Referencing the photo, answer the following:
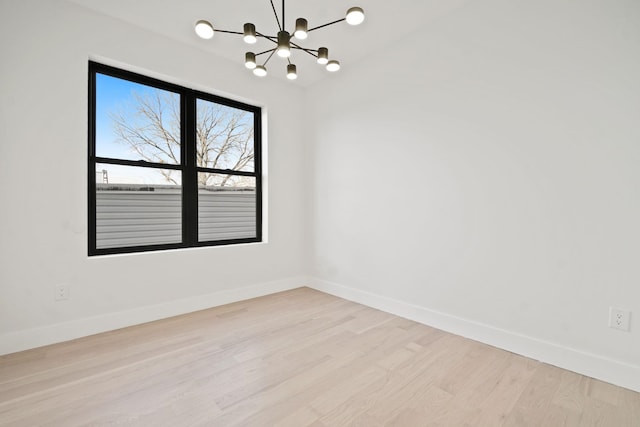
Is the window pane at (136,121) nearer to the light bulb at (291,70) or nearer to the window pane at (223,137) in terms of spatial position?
the window pane at (223,137)

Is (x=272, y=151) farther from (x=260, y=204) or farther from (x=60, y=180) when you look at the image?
(x=60, y=180)

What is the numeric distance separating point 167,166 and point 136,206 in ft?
1.69

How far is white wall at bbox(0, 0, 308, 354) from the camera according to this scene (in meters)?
2.20

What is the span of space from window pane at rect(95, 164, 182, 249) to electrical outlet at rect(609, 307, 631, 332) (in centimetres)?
371

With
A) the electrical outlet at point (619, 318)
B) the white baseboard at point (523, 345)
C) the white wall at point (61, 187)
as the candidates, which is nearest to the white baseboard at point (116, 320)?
the white wall at point (61, 187)

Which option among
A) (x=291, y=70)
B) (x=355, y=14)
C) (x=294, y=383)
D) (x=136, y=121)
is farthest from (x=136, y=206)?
(x=355, y=14)

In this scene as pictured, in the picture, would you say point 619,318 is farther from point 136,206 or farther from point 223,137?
point 136,206

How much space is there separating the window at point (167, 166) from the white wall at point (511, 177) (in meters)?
1.51

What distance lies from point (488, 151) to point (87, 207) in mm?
3489

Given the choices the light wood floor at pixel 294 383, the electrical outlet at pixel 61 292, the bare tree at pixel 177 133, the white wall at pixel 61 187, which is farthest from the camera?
the bare tree at pixel 177 133

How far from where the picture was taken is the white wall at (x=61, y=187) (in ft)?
7.20

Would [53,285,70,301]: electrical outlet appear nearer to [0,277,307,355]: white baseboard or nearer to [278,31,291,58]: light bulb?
[0,277,307,355]: white baseboard

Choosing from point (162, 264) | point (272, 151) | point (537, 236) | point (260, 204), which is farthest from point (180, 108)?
point (537, 236)

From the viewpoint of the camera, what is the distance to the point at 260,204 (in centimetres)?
382
